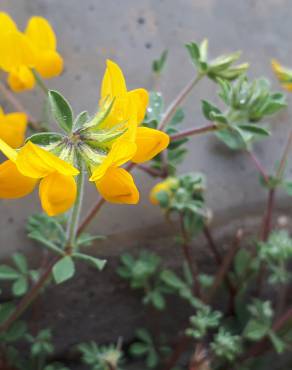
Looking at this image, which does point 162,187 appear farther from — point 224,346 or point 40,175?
point 40,175

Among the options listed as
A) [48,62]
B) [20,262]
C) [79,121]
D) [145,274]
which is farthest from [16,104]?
[79,121]

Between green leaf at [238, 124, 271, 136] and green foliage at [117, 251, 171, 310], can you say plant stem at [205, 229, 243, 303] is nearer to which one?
green foliage at [117, 251, 171, 310]

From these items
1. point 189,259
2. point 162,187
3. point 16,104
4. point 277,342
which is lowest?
point 277,342

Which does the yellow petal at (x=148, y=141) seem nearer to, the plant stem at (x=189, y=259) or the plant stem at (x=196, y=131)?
the plant stem at (x=196, y=131)

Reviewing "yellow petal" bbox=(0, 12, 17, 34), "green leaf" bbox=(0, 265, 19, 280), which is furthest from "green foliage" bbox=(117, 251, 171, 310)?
"yellow petal" bbox=(0, 12, 17, 34)

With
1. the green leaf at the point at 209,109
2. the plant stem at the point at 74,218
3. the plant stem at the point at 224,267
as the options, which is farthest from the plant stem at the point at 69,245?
the plant stem at the point at 224,267

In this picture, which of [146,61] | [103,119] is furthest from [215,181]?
[103,119]
